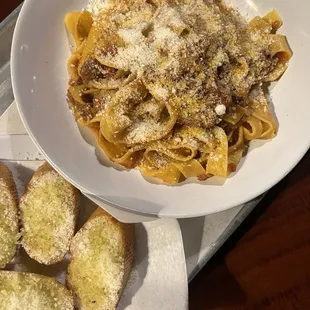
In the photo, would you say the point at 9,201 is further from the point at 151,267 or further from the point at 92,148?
the point at 151,267

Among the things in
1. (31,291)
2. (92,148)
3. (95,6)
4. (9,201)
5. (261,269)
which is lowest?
(31,291)

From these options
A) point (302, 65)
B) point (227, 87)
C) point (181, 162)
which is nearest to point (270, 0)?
point (302, 65)

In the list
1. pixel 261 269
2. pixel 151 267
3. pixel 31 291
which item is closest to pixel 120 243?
pixel 151 267

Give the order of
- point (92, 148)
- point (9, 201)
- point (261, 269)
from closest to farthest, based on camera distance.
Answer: point (92, 148) < point (9, 201) < point (261, 269)

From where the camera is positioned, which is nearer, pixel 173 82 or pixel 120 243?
pixel 173 82

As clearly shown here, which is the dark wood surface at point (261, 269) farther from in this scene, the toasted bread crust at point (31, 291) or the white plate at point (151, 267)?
the toasted bread crust at point (31, 291)

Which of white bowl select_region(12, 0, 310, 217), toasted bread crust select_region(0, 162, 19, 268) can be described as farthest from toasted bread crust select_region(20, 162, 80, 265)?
white bowl select_region(12, 0, 310, 217)

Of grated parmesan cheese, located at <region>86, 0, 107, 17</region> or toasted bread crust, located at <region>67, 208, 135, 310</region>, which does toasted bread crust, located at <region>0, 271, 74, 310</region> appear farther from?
grated parmesan cheese, located at <region>86, 0, 107, 17</region>
